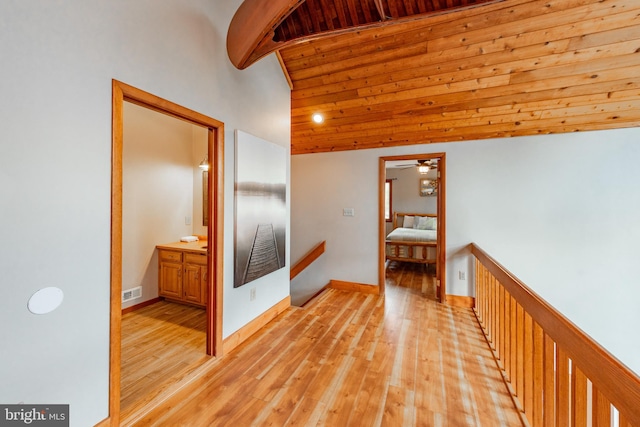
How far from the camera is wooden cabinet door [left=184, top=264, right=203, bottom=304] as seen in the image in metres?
3.23

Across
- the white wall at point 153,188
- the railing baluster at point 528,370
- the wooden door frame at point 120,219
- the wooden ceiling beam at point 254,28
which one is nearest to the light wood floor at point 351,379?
the railing baluster at point 528,370

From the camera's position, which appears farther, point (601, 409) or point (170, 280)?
point (170, 280)

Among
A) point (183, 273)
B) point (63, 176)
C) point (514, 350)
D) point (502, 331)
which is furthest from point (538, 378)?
point (183, 273)

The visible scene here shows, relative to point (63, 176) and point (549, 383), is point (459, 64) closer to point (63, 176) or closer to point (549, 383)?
point (549, 383)

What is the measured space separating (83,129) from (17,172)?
35cm

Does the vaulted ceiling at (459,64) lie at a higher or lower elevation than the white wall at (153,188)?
higher

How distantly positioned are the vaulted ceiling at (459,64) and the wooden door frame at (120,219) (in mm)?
765

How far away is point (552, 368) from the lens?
1.41 meters

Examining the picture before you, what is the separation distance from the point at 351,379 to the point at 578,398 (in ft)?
4.40

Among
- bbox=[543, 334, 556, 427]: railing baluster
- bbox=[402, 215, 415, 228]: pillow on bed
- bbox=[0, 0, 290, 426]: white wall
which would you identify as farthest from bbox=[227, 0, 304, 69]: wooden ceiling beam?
bbox=[402, 215, 415, 228]: pillow on bed

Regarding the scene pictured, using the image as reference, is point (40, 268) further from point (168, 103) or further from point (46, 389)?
point (168, 103)

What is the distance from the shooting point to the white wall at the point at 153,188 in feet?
10.5

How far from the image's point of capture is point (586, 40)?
2195 millimetres

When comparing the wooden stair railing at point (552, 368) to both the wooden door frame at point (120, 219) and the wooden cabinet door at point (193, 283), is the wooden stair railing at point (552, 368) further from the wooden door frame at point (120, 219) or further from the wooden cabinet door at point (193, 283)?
the wooden cabinet door at point (193, 283)
